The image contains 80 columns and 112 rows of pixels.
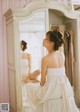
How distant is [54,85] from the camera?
2889 mm

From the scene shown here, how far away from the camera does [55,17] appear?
362 cm

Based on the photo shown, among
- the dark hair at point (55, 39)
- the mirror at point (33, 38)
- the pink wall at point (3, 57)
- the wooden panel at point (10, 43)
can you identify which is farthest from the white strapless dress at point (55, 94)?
the pink wall at point (3, 57)

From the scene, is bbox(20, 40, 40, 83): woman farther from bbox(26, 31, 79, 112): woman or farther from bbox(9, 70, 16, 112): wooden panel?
bbox(26, 31, 79, 112): woman

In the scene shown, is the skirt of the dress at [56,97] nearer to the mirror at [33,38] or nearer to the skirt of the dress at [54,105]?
the skirt of the dress at [54,105]

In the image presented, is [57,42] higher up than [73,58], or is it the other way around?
[57,42]

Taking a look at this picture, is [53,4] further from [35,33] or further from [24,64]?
[24,64]

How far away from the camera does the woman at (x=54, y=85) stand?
2862 mm

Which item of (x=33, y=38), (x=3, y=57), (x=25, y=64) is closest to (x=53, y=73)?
(x=25, y=64)

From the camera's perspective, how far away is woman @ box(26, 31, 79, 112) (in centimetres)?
286

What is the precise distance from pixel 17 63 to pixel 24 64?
0.31 feet

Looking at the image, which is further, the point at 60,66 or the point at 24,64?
the point at 24,64

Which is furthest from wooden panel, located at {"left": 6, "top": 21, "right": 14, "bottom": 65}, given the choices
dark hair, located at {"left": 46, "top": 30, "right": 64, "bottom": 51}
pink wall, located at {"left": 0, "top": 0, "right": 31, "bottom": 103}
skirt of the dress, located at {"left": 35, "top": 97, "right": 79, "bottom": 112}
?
skirt of the dress, located at {"left": 35, "top": 97, "right": 79, "bottom": 112}

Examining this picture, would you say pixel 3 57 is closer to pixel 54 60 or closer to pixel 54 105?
pixel 54 60

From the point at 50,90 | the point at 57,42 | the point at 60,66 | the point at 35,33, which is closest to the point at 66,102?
the point at 50,90
